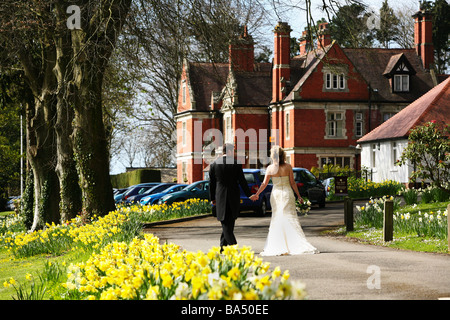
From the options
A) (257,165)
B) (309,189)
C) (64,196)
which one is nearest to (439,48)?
(257,165)

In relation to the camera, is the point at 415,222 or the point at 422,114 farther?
the point at 422,114

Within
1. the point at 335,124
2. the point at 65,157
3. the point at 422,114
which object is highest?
the point at 335,124

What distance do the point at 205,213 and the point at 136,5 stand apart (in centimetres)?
1099

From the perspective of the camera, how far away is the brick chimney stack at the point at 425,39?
5425cm

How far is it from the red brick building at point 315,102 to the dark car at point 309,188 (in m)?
20.0

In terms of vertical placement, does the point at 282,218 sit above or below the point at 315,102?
below

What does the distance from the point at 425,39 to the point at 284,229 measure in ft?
148

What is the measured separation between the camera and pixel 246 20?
16.2 metres

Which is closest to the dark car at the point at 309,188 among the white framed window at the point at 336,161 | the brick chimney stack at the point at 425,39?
the white framed window at the point at 336,161

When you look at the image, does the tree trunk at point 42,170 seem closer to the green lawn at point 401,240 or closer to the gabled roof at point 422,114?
the green lawn at point 401,240

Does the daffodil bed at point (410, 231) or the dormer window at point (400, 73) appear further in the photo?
the dormer window at point (400, 73)

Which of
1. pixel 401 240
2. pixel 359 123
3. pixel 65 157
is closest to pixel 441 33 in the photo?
pixel 359 123

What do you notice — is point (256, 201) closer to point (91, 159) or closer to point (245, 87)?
point (91, 159)

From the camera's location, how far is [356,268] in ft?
34.8
